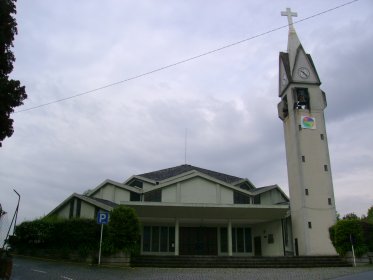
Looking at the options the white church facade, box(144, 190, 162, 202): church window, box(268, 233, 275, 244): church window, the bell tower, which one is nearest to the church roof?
the white church facade

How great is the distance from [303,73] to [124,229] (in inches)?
759

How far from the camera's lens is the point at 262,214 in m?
27.4

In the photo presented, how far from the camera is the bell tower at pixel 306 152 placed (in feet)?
85.3

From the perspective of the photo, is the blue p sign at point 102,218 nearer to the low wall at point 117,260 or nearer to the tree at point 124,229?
the tree at point 124,229

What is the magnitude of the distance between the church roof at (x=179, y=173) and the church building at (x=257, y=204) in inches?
52.1

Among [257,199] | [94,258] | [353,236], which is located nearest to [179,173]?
[257,199]

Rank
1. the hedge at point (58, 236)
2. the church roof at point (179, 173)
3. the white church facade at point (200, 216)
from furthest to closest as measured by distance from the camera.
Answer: the church roof at point (179, 173), the white church facade at point (200, 216), the hedge at point (58, 236)

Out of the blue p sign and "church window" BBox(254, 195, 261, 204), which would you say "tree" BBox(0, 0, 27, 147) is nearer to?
the blue p sign

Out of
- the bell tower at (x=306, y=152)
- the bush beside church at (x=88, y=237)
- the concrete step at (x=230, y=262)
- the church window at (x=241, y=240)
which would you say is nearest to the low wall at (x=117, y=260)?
the bush beside church at (x=88, y=237)

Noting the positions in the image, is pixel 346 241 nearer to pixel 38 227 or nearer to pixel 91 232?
pixel 91 232

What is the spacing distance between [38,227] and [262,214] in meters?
15.2

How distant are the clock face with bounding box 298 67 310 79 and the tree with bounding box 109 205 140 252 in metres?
18.1

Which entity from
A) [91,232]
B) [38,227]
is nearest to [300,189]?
[91,232]

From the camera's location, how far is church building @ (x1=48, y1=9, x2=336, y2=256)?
26.2 m
